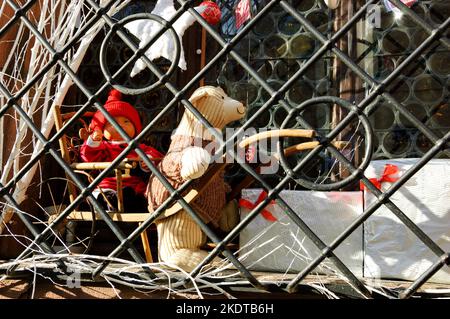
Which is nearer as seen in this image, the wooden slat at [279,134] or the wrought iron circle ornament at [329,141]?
the wrought iron circle ornament at [329,141]

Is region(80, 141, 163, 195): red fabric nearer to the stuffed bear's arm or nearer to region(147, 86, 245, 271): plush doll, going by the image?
region(147, 86, 245, 271): plush doll

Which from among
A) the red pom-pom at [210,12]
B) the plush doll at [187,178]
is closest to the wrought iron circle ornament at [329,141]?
the plush doll at [187,178]

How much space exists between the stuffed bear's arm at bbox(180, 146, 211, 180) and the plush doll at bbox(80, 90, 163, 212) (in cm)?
67

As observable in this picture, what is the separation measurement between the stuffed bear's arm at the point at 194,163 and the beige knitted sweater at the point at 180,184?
3.6 inches

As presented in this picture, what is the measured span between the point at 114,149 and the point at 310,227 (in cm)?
132

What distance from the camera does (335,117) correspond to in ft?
12.2

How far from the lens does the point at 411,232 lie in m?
2.75

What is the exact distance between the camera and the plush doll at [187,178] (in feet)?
8.95

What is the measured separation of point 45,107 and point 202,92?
99 cm

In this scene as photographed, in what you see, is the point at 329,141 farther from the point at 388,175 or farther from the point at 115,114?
the point at 115,114

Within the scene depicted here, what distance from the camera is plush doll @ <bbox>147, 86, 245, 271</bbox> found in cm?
273

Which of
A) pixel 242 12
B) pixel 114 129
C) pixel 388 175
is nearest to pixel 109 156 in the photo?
pixel 114 129

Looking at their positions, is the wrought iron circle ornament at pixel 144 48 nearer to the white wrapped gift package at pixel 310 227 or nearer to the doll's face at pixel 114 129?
the white wrapped gift package at pixel 310 227
